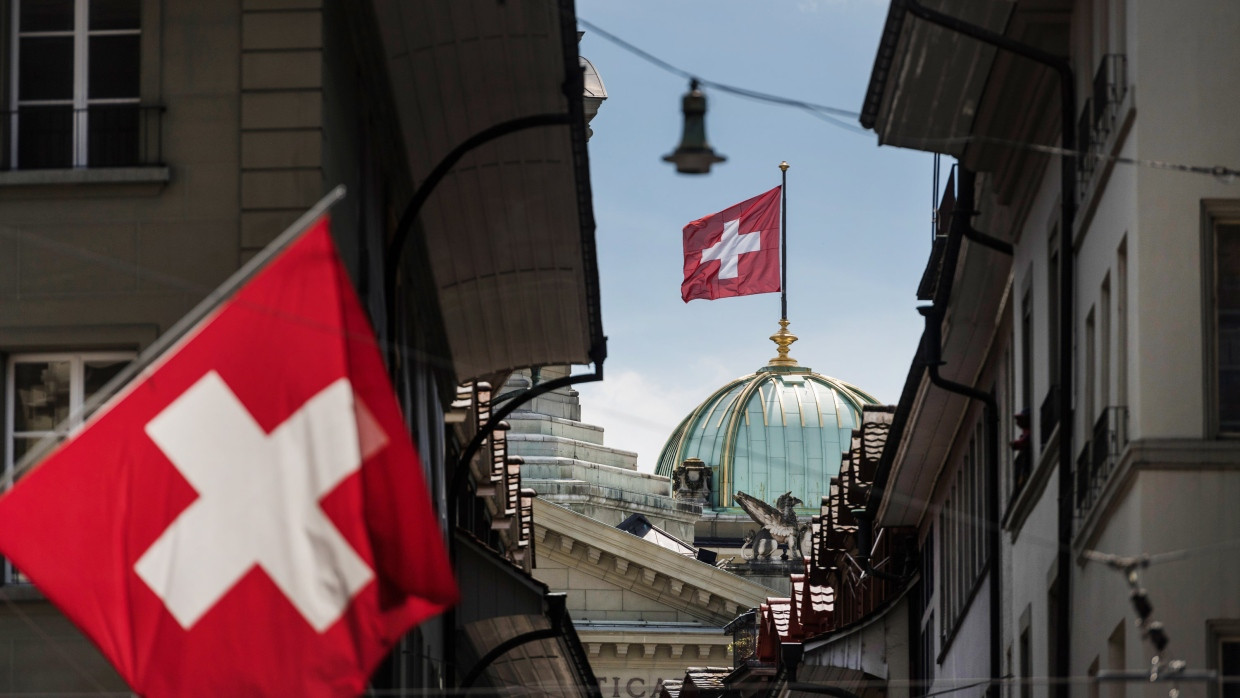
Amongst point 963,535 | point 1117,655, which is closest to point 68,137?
point 1117,655

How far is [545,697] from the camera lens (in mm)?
50188

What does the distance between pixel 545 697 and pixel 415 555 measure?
33.6 metres

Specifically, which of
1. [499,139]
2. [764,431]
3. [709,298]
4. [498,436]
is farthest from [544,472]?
[499,139]

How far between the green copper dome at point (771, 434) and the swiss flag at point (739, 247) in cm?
9940

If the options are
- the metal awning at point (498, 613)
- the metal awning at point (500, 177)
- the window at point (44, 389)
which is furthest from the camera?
the metal awning at point (498, 613)

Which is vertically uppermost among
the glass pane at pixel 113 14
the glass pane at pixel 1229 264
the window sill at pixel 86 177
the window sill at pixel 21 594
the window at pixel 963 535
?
the glass pane at pixel 113 14

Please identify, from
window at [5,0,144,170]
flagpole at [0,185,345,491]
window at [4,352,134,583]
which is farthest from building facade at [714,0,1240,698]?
window at [4,352,134,583]

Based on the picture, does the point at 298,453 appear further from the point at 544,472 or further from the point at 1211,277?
the point at 544,472

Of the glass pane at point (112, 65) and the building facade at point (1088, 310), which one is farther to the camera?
the glass pane at point (112, 65)

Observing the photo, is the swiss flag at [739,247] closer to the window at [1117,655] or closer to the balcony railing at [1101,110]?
the balcony railing at [1101,110]

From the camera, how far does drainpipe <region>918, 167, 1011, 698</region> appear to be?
30.5m

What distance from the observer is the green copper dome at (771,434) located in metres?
172

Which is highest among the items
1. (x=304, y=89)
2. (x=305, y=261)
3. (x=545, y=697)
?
(x=304, y=89)

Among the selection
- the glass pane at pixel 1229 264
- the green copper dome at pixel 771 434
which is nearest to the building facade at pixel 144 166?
the glass pane at pixel 1229 264
